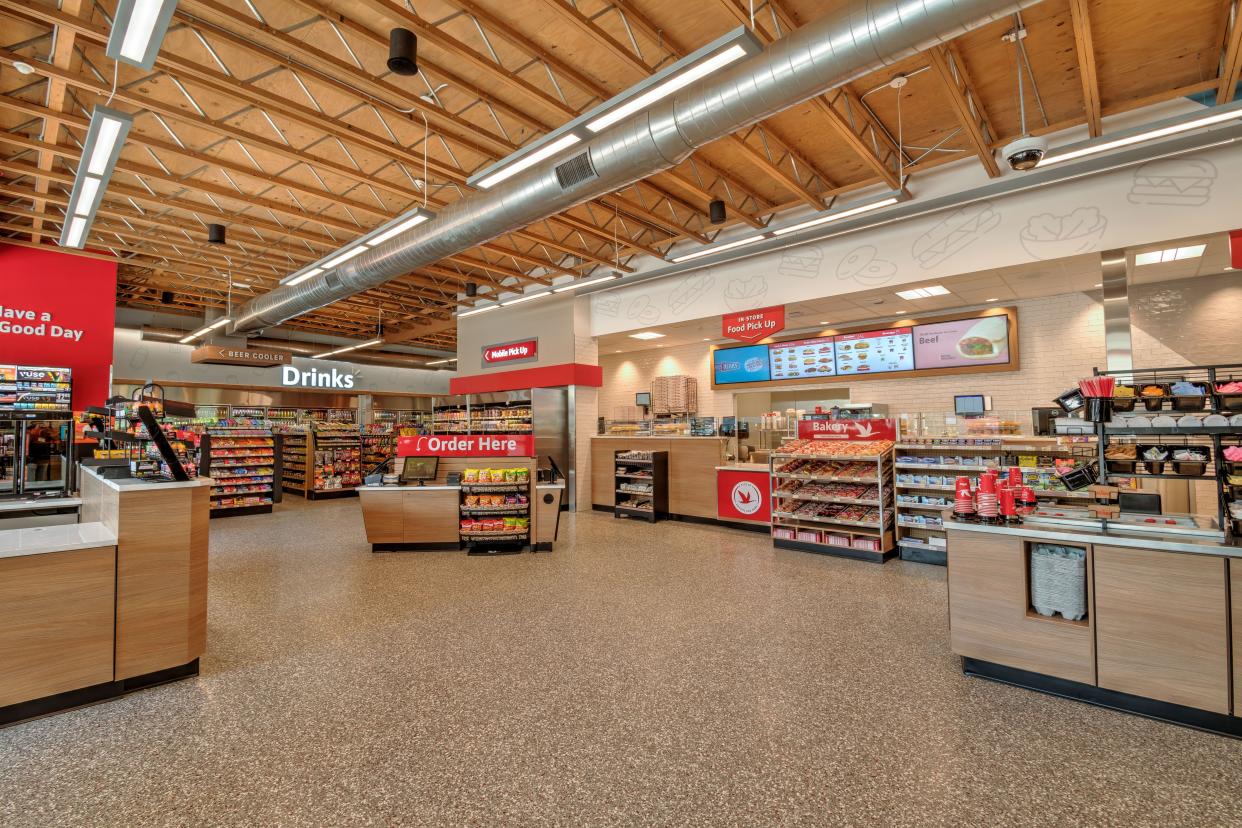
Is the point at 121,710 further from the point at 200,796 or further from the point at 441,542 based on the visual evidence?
the point at 441,542

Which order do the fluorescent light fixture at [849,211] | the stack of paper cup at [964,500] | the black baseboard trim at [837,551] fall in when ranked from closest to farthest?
the stack of paper cup at [964,500]
the fluorescent light fixture at [849,211]
the black baseboard trim at [837,551]

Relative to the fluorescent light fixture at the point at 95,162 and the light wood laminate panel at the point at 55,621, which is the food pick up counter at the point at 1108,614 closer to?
the light wood laminate panel at the point at 55,621

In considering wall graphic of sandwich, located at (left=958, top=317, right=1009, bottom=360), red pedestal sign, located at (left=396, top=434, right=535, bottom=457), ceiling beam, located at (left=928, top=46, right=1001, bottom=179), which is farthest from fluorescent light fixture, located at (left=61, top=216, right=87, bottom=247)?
wall graphic of sandwich, located at (left=958, top=317, right=1009, bottom=360)

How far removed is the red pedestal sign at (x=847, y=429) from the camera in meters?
6.77

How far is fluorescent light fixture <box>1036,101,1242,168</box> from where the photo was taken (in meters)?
4.06

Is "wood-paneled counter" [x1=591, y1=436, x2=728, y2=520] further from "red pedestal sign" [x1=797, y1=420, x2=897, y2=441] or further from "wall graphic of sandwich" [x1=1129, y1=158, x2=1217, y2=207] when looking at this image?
"wall graphic of sandwich" [x1=1129, y1=158, x2=1217, y2=207]

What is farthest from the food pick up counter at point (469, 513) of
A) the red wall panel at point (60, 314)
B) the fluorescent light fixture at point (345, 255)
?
the red wall panel at point (60, 314)

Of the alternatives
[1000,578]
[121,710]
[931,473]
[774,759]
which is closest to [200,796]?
[121,710]

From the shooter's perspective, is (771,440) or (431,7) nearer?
(431,7)

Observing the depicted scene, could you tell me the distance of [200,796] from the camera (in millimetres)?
2293

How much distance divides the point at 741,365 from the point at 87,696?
370 inches

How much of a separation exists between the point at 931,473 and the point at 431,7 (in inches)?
272

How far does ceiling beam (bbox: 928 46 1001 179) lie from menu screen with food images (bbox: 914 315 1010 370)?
2713 mm

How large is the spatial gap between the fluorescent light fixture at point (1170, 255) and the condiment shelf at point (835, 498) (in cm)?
322
